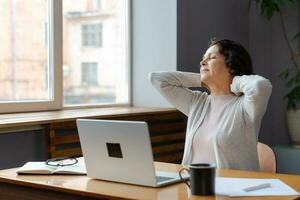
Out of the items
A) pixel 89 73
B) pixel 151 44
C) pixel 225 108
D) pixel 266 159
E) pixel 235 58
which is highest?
pixel 151 44

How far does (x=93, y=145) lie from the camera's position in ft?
5.74

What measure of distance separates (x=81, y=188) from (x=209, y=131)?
2.74ft

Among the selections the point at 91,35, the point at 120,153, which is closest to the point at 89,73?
the point at 91,35

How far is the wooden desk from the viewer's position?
1549 mm

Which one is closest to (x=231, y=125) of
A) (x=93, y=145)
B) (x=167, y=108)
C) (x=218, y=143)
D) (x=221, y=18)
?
(x=218, y=143)

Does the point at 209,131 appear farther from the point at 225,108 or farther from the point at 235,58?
the point at 235,58

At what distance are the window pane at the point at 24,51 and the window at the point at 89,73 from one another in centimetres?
33

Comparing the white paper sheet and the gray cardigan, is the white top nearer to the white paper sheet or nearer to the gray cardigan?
the gray cardigan

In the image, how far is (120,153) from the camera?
1.69 m

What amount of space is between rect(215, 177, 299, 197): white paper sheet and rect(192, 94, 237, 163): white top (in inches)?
19.7

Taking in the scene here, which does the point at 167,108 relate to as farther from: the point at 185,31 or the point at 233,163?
the point at 233,163

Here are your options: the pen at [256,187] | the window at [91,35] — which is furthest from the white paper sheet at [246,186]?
the window at [91,35]

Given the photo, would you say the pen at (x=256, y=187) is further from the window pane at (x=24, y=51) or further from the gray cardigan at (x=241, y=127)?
the window pane at (x=24, y=51)

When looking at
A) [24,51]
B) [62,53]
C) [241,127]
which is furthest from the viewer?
[62,53]
